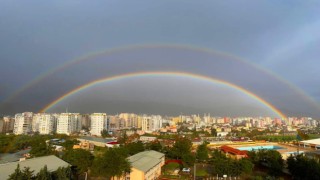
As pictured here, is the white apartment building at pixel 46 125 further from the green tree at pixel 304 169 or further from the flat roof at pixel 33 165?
the green tree at pixel 304 169

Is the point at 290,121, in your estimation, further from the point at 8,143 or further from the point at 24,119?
the point at 8,143

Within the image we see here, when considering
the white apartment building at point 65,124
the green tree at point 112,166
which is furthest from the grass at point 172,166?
the white apartment building at point 65,124

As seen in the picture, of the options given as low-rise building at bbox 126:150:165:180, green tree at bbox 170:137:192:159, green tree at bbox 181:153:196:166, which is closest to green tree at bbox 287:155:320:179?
green tree at bbox 181:153:196:166

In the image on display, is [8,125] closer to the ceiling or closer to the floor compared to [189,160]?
closer to the floor

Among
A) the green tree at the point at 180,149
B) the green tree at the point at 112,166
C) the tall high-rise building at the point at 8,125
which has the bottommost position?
the tall high-rise building at the point at 8,125

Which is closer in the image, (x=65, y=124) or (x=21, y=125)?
(x=65, y=124)

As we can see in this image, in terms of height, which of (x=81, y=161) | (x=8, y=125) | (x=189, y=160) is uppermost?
(x=81, y=161)

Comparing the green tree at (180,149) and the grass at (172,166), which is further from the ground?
the green tree at (180,149)

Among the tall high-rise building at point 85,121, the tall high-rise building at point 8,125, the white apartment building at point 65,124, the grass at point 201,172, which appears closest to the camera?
the grass at point 201,172

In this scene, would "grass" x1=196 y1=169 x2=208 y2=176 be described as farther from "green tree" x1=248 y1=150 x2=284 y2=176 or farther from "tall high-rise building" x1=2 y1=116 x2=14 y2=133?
"tall high-rise building" x1=2 y1=116 x2=14 y2=133

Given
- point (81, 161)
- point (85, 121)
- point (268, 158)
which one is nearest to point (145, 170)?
point (81, 161)

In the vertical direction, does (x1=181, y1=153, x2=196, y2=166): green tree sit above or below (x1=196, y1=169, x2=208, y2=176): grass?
above

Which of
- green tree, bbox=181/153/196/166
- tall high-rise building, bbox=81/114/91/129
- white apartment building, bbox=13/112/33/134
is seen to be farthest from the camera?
tall high-rise building, bbox=81/114/91/129

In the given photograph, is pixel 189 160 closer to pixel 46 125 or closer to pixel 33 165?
pixel 33 165
